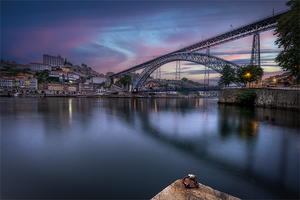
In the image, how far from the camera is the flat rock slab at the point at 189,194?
128 centimetres

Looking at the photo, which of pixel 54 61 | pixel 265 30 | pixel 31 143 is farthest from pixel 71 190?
pixel 54 61

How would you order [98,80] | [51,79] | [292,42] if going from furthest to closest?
[98,80] < [51,79] < [292,42]

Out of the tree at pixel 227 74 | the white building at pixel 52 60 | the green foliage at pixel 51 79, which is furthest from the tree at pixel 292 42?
the white building at pixel 52 60

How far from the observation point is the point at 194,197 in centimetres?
127

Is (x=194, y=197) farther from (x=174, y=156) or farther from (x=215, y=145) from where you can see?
(x=215, y=145)

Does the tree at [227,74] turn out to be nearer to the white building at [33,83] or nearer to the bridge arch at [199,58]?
the bridge arch at [199,58]

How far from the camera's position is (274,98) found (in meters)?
16.9

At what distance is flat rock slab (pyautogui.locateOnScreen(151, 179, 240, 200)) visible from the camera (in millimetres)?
1276

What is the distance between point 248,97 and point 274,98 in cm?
373

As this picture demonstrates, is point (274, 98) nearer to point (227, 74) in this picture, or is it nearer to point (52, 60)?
point (227, 74)

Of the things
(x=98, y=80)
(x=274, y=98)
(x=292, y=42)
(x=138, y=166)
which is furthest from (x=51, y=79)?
(x=292, y=42)

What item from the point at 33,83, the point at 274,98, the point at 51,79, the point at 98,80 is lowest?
the point at 274,98

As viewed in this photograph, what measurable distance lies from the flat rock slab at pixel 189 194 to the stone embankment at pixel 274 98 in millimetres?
17974

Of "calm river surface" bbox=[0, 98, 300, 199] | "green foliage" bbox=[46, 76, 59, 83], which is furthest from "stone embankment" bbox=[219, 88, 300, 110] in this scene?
"green foliage" bbox=[46, 76, 59, 83]
